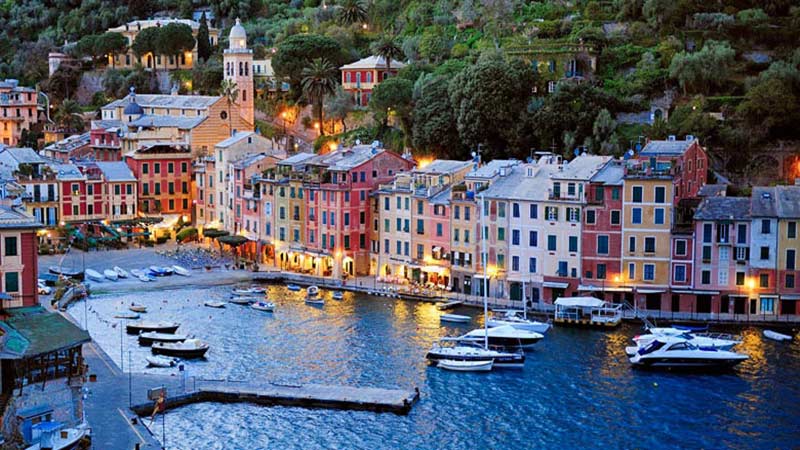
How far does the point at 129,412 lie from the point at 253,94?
6910cm

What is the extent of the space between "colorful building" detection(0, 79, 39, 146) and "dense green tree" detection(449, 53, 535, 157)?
55305mm

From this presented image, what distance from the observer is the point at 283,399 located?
52344mm

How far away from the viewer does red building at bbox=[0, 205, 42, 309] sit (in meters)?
46.6

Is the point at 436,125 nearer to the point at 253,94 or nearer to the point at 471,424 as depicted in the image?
the point at 253,94

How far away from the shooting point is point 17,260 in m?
46.9

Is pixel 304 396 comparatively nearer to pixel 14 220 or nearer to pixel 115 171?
pixel 14 220

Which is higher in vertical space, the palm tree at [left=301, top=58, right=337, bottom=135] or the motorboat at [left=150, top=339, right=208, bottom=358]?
the palm tree at [left=301, top=58, right=337, bottom=135]

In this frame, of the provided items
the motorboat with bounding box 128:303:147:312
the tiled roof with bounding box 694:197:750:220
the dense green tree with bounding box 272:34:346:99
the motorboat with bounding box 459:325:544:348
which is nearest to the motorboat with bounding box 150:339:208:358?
the motorboat with bounding box 128:303:147:312

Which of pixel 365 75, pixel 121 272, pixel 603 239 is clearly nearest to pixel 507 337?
pixel 603 239

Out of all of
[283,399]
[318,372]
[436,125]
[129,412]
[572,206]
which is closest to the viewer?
[129,412]

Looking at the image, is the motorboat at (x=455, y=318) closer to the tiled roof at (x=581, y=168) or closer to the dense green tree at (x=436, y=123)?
the tiled roof at (x=581, y=168)

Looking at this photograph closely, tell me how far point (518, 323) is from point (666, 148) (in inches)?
590

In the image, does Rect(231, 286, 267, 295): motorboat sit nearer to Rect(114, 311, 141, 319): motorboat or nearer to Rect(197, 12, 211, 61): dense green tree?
Rect(114, 311, 141, 319): motorboat

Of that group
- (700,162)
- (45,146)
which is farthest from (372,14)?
(700,162)
